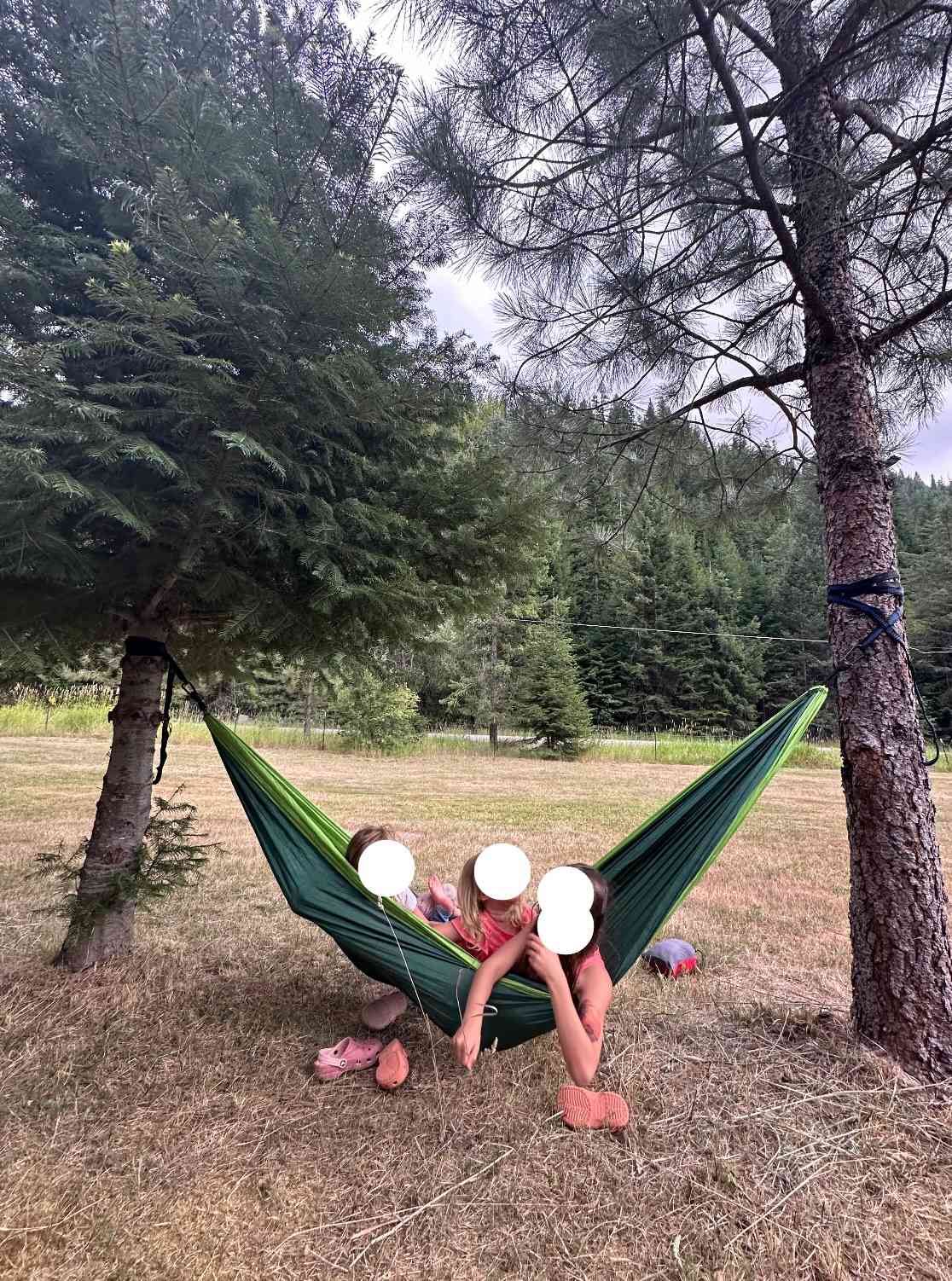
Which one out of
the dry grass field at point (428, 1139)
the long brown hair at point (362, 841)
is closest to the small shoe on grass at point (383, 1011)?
the dry grass field at point (428, 1139)

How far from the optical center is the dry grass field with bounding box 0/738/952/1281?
1055 millimetres

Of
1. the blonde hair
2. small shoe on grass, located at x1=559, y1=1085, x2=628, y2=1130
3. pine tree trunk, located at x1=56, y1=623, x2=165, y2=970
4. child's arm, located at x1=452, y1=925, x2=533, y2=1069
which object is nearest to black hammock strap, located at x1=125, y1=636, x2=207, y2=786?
pine tree trunk, located at x1=56, y1=623, x2=165, y2=970

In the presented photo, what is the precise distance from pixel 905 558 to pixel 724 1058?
57.8ft

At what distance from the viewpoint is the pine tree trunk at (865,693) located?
4.99 ft

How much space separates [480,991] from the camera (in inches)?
53.0

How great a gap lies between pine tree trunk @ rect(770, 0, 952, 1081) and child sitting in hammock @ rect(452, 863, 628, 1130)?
745 mm

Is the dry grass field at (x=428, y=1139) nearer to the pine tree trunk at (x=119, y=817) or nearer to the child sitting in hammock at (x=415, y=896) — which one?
the pine tree trunk at (x=119, y=817)

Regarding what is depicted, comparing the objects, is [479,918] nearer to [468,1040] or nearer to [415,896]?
[468,1040]

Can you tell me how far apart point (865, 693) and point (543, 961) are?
44.3 inches

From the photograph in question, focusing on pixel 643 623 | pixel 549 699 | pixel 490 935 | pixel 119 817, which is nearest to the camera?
pixel 490 935

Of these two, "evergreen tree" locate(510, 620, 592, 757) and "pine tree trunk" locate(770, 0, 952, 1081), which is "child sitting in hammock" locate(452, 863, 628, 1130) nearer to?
"pine tree trunk" locate(770, 0, 952, 1081)

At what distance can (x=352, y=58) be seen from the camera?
1.67 metres

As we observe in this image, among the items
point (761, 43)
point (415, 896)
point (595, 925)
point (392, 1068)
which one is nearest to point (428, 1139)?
point (392, 1068)

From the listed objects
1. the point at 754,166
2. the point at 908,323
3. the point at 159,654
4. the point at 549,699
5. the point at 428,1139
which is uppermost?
the point at 754,166
